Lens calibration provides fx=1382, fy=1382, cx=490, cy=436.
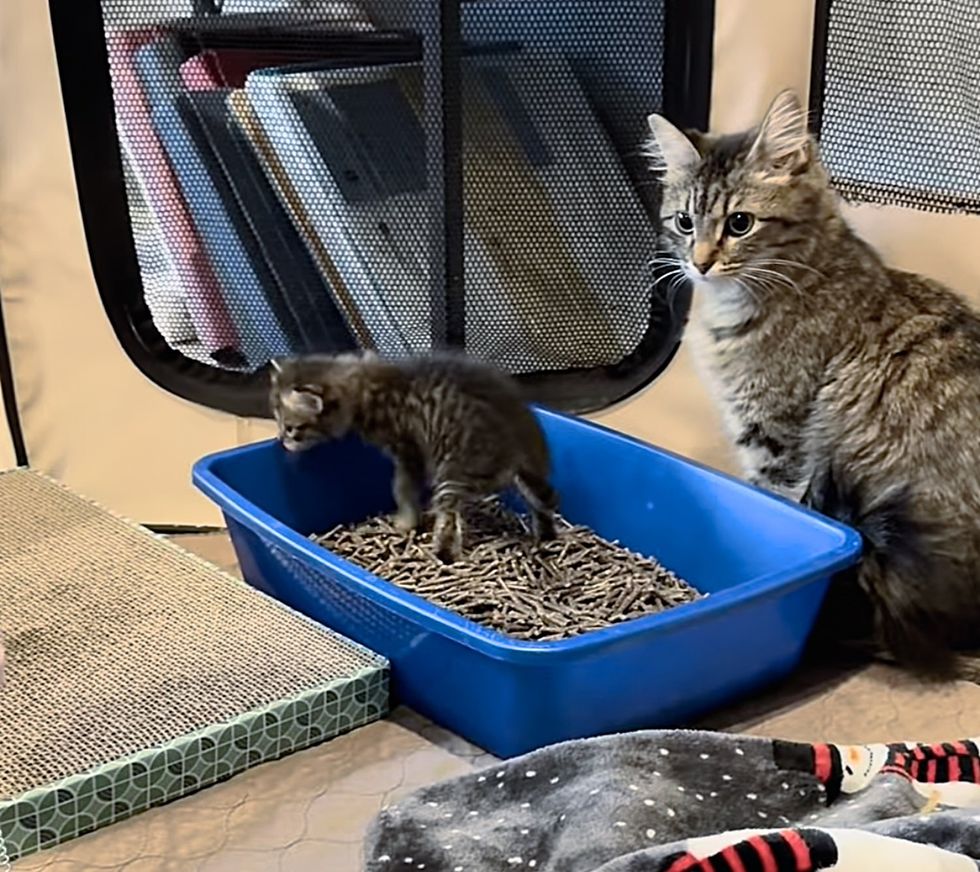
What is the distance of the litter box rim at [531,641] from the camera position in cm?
116

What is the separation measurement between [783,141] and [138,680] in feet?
2.81

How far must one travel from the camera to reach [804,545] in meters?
1.39

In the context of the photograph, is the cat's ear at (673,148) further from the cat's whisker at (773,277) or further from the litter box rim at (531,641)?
the litter box rim at (531,641)

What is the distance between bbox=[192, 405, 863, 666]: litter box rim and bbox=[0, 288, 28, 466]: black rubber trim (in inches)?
14.8

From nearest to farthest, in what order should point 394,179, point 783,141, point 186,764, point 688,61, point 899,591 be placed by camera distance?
point 186,764, point 899,591, point 783,141, point 688,61, point 394,179

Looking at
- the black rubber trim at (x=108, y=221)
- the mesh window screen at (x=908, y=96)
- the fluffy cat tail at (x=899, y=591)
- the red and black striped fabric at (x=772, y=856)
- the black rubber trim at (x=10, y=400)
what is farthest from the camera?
the black rubber trim at (x=10, y=400)

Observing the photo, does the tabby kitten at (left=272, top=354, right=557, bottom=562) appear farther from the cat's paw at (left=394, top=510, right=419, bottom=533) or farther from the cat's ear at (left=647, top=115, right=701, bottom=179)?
the cat's ear at (left=647, top=115, right=701, bottom=179)

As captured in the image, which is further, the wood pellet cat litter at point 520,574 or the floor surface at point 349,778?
the wood pellet cat litter at point 520,574

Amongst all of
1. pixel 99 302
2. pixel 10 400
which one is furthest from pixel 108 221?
pixel 10 400

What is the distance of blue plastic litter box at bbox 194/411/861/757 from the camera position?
3.95 ft

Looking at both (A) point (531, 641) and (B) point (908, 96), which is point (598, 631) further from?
(B) point (908, 96)

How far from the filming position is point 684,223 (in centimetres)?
155

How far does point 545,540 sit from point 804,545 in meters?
0.32

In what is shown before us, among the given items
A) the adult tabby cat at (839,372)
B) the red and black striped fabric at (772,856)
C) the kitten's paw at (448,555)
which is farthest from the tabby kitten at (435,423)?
the red and black striped fabric at (772,856)
